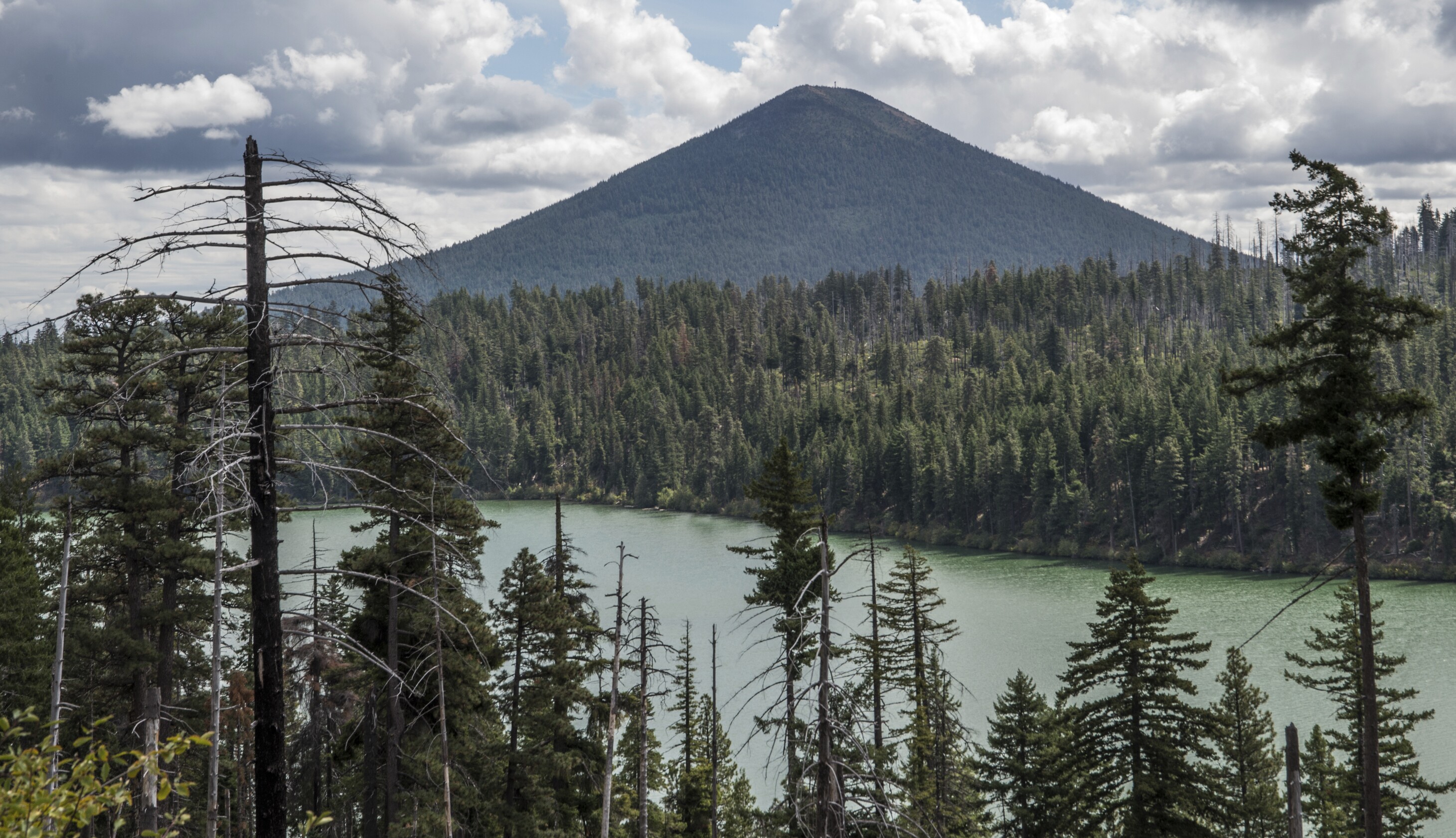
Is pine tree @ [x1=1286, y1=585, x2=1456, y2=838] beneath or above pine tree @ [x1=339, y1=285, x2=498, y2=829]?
beneath

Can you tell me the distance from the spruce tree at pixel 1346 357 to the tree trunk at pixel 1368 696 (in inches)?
1.0

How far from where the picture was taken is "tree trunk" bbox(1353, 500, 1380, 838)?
1448 cm

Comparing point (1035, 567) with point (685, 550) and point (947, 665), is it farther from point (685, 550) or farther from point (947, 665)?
point (947, 665)

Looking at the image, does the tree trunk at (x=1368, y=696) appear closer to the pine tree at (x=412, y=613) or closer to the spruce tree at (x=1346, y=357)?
the spruce tree at (x=1346, y=357)

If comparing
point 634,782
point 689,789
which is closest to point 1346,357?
point 689,789

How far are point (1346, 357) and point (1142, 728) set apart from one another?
10.9 metres

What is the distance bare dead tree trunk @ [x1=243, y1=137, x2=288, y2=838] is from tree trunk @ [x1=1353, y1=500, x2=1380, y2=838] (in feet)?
44.9

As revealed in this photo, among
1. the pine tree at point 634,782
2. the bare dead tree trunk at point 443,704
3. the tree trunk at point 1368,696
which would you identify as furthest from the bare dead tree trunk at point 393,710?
the tree trunk at point 1368,696

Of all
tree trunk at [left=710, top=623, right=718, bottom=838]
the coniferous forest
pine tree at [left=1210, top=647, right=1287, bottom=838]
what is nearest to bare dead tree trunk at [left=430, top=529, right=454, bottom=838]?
the coniferous forest

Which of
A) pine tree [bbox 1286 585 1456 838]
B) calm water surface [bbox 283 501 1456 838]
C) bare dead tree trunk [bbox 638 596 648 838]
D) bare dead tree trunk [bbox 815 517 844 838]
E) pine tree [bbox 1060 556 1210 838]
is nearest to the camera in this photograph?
bare dead tree trunk [bbox 815 517 844 838]

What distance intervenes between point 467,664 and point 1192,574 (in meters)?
67.6

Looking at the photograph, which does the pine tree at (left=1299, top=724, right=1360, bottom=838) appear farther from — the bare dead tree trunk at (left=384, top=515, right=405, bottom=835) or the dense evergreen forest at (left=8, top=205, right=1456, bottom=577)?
the dense evergreen forest at (left=8, top=205, right=1456, bottom=577)

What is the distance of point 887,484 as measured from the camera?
10162cm

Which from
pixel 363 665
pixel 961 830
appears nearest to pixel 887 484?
pixel 961 830
